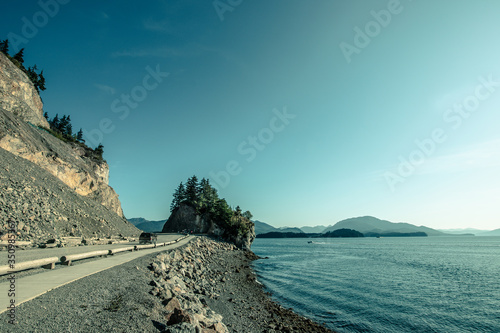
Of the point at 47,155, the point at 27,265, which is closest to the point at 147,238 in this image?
the point at 27,265

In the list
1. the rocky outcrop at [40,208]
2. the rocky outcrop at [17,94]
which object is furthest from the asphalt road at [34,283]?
the rocky outcrop at [17,94]

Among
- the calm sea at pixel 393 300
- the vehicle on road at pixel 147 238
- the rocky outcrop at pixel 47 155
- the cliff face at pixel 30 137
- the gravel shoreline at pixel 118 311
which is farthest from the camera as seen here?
the cliff face at pixel 30 137

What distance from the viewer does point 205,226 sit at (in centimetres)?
9700

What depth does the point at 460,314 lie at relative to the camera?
21.6m

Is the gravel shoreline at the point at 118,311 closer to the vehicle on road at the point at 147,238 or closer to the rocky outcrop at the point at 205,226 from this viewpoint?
the vehicle on road at the point at 147,238

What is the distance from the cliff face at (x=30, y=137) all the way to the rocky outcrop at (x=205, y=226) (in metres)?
41.7

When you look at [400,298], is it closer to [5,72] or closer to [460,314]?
[460,314]

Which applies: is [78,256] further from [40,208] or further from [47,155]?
[47,155]

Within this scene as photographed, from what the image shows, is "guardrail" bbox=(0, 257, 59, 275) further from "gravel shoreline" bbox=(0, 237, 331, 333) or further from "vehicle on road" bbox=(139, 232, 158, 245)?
"vehicle on road" bbox=(139, 232, 158, 245)

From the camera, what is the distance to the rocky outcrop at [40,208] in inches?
942

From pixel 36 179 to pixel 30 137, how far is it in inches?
449

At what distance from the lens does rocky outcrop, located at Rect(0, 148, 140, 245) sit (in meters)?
23.9

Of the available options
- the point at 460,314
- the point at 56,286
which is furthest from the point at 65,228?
the point at 460,314

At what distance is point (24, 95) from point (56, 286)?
5734cm
